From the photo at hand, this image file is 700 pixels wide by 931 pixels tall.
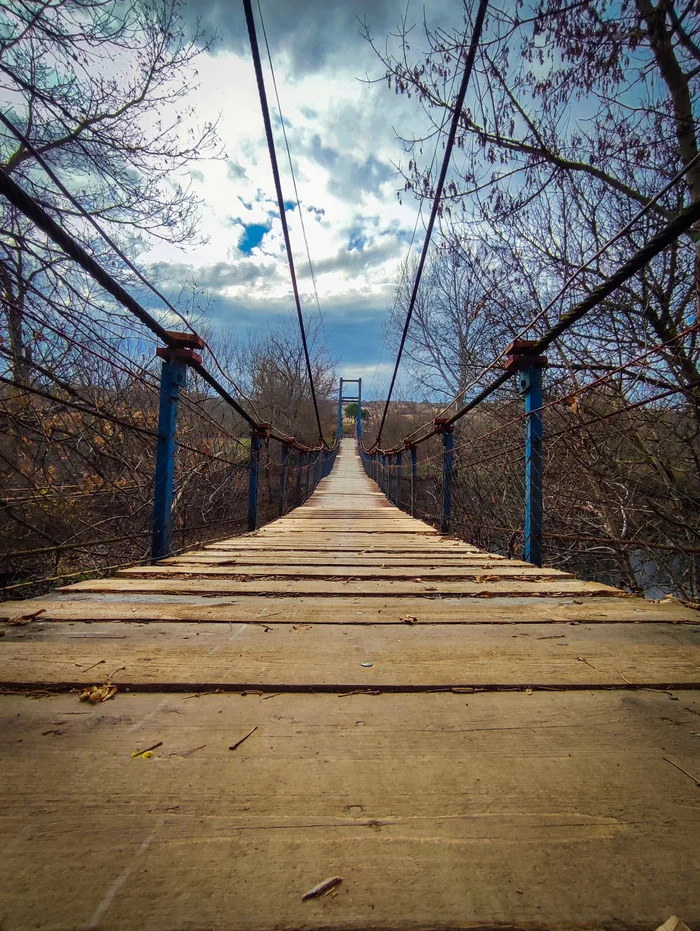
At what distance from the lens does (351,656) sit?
78 centimetres

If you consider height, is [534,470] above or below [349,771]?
above

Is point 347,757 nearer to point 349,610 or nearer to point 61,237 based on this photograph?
point 349,610

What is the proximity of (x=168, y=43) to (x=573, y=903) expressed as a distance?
16.8ft

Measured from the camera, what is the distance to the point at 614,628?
3.05 feet

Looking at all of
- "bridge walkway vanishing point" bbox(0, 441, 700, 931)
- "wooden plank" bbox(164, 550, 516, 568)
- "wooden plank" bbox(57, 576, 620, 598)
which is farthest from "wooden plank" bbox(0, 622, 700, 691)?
"wooden plank" bbox(164, 550, 516, 568)

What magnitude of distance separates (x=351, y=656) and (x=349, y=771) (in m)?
0.29

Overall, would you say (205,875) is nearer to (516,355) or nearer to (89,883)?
(89,883)

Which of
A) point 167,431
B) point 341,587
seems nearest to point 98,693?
point 341,587

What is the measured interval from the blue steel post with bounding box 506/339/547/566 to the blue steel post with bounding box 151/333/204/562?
1443 millimetres

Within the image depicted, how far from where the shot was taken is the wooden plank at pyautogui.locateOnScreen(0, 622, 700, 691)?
682mm

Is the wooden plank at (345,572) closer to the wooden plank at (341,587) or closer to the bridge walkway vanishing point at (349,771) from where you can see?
the wooden plank at (341,587)

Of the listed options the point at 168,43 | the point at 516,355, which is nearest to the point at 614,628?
the point at 516,355

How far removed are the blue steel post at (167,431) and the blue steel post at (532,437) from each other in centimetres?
144

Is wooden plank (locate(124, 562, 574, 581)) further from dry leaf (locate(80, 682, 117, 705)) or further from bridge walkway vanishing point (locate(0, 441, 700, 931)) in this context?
dry leaf (locate(80, 682, 117, 705))
